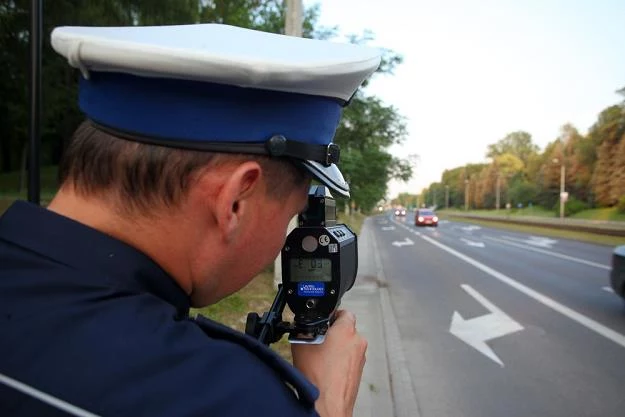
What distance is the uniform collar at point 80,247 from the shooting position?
0.78m

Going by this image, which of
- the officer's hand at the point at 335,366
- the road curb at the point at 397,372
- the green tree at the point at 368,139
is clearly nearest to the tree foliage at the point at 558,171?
the green tree at the point at 368,139

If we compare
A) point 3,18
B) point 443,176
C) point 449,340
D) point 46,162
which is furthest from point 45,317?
point 443,176

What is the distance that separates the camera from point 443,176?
174500mm

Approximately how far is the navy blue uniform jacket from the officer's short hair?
0.28 feet

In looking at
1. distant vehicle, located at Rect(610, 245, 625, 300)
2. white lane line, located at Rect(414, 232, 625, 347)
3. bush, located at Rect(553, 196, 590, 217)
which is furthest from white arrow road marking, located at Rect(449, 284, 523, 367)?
bush, located at Rect(553, 196, 590, 217)

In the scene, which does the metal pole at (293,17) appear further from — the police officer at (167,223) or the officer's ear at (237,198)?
the officer's ear at (237,198)

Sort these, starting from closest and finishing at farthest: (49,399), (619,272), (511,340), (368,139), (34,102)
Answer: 1. (49,399)
2. (34,102)
3. (511,340)
4. (619,272)
5. (368,139)

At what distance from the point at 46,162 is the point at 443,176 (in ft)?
494

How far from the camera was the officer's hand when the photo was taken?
96 centimetres

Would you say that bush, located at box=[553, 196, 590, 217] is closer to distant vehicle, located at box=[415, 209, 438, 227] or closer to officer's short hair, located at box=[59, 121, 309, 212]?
distant vehicle, located at box=[415, 209, 438, 227]

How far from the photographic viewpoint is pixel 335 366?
1035 mm

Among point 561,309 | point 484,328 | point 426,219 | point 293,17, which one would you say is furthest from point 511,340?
point 426,219

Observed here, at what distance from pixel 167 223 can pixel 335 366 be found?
0.41 meters

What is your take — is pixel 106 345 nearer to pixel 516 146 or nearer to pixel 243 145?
pixel 243 145
